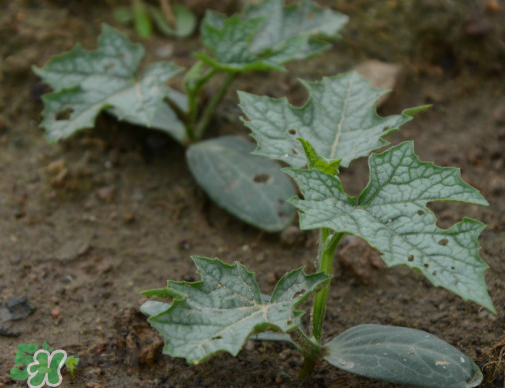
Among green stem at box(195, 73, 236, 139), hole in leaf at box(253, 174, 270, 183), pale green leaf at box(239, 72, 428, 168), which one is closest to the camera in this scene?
pale green leaf at box(239, 72, 428, 168)

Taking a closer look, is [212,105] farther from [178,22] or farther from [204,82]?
[178,22]

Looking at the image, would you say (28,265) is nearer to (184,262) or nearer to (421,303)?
(184,262)

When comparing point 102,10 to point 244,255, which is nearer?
point 244,255

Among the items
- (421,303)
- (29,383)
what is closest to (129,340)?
(29,383)

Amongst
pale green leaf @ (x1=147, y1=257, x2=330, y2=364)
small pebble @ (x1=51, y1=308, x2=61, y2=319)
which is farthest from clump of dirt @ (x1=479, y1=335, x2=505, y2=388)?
Answer: small pebble @ (x1=51, y1=308, x2=61, y2=319)

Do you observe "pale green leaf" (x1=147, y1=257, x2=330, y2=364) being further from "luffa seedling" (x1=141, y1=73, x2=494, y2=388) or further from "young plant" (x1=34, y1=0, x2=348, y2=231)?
"young plant" (x1=34, y1=0, x2=348, y2=231)

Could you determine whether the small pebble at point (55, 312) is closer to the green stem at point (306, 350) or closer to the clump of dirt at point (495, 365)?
the green stem at point (306, 350)

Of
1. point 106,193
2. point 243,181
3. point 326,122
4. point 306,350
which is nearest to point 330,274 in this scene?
point 306,350
